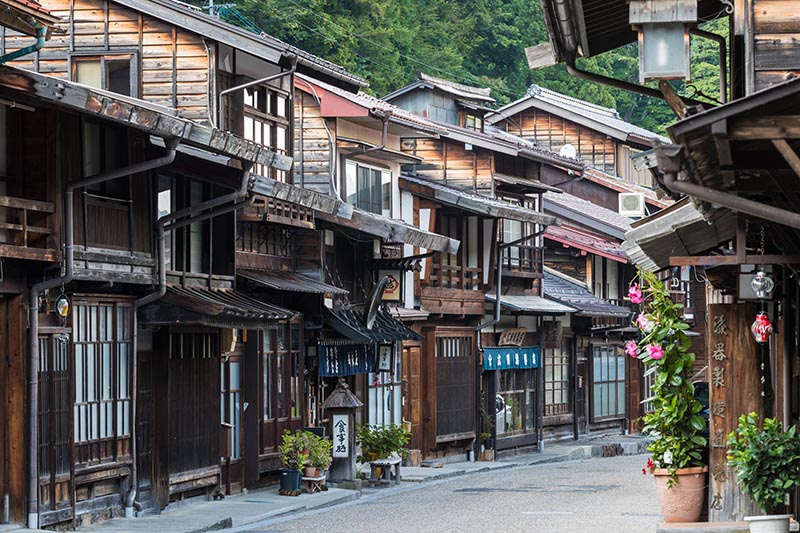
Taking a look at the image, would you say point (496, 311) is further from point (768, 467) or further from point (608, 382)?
point (768, 467)

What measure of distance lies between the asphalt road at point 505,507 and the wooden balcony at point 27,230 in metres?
5.30

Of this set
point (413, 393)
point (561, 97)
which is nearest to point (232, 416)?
point (413, 393)

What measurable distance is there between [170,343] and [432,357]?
527 inches

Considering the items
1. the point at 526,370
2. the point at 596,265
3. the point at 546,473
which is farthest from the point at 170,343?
the point at 596,265

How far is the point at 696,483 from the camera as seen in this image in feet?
56.2

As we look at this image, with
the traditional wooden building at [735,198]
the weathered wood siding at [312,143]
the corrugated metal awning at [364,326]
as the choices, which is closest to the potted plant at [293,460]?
the corrugated metal awning at [364,326]

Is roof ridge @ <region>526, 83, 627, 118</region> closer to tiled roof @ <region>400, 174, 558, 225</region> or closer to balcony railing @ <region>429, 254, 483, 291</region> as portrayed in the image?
balcony railing @ <region>429, 254, 483, 291</region>

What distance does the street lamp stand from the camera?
13.6 metres

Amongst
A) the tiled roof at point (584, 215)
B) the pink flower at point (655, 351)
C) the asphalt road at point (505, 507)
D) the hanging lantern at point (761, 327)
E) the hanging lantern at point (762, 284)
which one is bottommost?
the asphalt road at point (505, 507)

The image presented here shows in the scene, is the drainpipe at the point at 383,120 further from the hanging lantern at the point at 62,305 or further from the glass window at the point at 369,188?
the hanging lantern at the point at 62,305

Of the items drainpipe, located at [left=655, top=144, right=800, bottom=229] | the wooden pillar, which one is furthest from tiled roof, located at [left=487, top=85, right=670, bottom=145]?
drainpipe, located at [left=655, top=144, right=800, bottom=229]

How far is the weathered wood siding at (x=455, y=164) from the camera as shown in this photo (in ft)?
127

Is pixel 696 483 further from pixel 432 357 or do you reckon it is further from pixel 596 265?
pixel 596 265

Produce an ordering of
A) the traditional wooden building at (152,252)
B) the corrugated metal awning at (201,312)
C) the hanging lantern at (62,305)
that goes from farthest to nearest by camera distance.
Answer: the corrugated metal awning at (201,312) → the hanging lantern at (62,305) → the traditional wooden building at (152,252)
